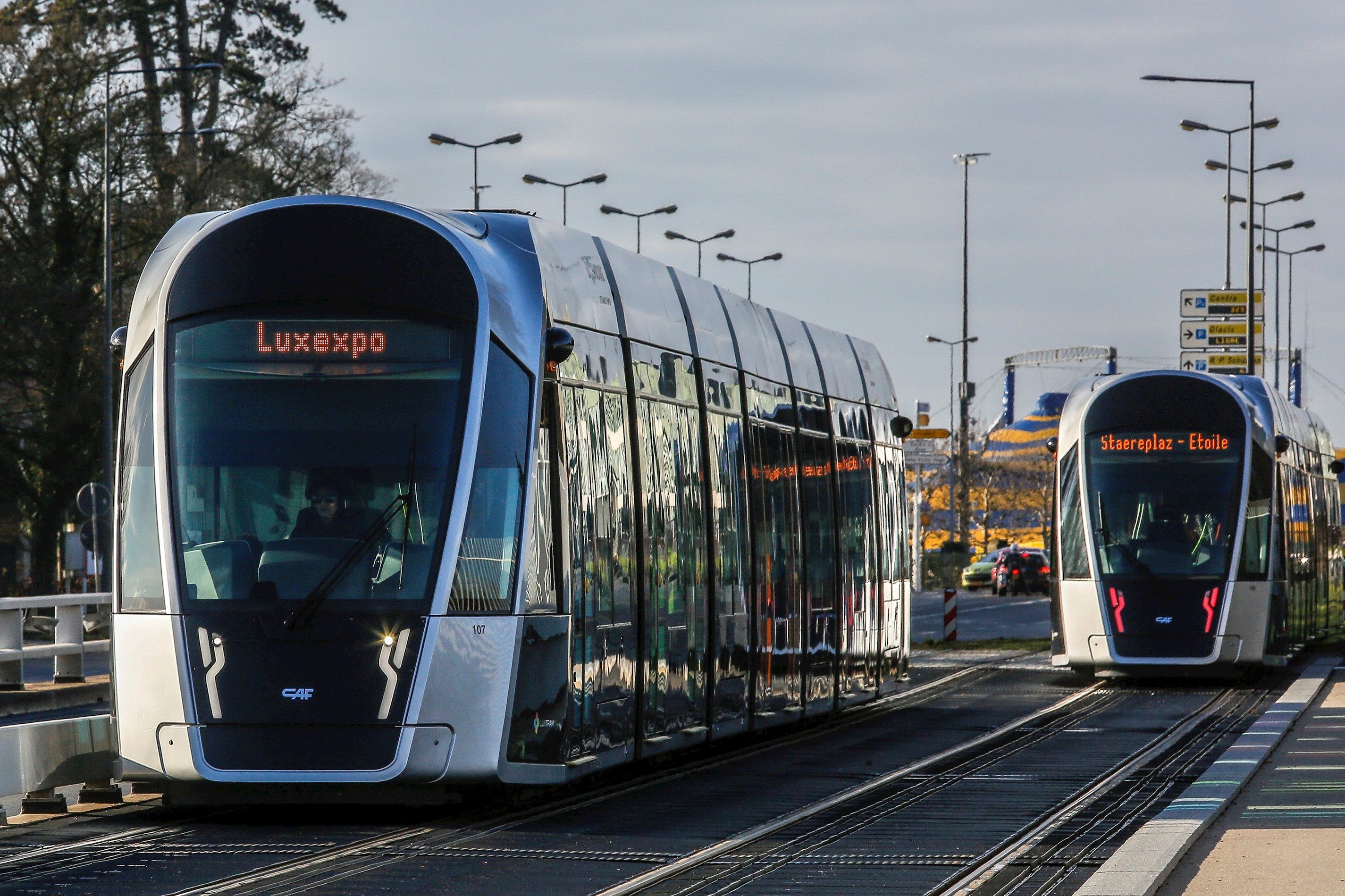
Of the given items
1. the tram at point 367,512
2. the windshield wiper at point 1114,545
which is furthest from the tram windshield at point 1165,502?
the tram at point 367,512

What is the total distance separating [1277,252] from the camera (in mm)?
72312

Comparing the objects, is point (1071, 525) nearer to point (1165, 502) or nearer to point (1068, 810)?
point (1165, 502)

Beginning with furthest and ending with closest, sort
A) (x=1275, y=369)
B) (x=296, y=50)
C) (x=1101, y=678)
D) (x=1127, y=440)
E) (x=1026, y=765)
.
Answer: (x=1275, y=369) < (x=296, y=50) < (x=1101, y=678) < (x=1127, y=440) < (x=1026, y=765)

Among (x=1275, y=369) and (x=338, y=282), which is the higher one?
(x=1275, y=369)

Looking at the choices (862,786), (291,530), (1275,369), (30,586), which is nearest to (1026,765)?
(862,786)

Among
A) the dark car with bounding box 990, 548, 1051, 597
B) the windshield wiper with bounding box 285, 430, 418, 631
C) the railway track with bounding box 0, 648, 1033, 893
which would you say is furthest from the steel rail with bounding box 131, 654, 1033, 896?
the dark car with bounding box 990, 548, 1051, 597

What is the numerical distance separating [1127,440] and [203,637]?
15.9 meters

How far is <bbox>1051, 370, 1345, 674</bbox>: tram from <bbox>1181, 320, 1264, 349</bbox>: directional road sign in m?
26.7

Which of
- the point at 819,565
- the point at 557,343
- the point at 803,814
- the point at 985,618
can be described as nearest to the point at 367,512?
the point at 557,343

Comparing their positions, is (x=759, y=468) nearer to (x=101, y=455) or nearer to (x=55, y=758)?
(x=55, y=758)

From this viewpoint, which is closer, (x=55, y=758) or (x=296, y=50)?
(x=55, y=758)

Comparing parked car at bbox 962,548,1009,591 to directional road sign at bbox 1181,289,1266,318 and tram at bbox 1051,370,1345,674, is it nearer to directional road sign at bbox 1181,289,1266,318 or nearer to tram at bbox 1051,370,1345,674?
directional road sign at bbox 1181,289,1266,318

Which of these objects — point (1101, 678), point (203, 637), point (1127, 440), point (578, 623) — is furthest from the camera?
point (1101, 678)

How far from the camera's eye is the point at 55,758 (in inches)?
512
